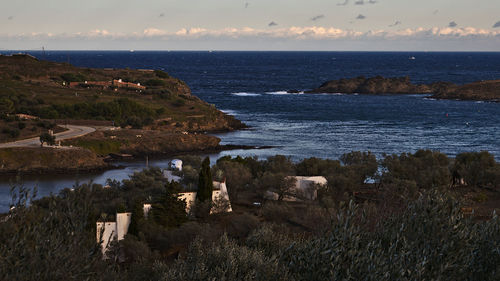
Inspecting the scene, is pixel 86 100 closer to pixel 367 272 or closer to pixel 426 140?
pixel 426 140

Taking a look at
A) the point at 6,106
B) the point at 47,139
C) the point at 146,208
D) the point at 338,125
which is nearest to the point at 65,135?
the point at 47,139

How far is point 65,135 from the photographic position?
226 ft

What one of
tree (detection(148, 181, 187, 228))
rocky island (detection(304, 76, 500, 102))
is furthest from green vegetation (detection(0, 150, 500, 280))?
rocky island (detection(304, 76, 500, 102))

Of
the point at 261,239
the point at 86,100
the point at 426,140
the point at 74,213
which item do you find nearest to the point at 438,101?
the point at 426,140

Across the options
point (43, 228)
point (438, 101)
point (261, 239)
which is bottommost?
point (438, 101)

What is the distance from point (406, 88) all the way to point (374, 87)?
7.95 metres

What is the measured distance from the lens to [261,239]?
20.7 m

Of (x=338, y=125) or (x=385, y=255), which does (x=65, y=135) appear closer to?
(x=338, y=125)

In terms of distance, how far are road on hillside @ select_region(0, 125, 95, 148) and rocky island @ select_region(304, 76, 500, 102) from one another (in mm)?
78305

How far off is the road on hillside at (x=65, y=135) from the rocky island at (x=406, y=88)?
7830 centimetres

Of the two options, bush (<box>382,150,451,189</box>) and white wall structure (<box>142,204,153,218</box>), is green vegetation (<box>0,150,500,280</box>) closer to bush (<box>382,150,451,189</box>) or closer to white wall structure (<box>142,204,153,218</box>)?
white wall structure (<box>142,204,153,218</box>)

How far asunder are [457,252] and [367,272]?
2.76 meters

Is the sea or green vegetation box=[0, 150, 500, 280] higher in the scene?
green vegetation box=[0, 150, 500, 280]

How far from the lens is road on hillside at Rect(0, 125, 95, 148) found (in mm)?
62812
